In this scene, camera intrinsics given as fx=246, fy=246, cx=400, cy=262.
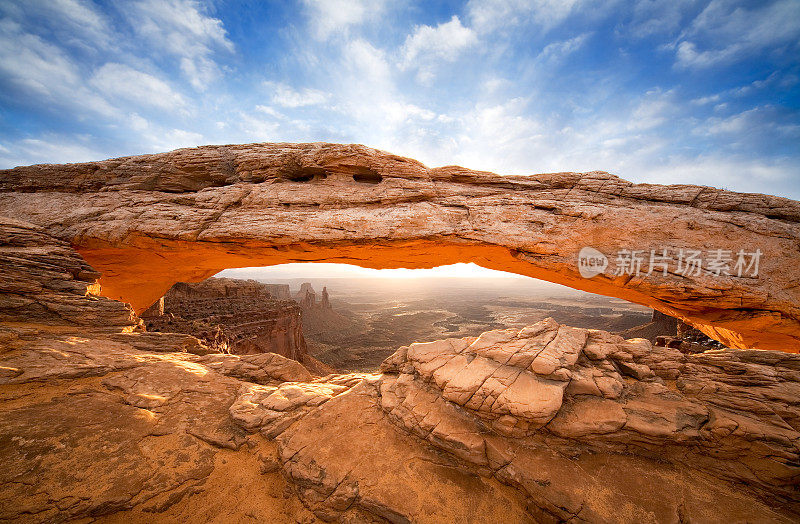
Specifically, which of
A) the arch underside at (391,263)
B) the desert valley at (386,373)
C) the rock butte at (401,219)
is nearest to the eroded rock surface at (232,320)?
the arch underside at (391,263)

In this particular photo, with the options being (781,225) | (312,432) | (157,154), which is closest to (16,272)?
(157,154)

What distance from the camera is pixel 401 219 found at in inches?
330

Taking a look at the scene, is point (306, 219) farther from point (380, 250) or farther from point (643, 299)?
point (643, 299)

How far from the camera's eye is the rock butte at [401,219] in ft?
24.1

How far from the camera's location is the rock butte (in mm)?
7348

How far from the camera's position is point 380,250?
916 centimetres

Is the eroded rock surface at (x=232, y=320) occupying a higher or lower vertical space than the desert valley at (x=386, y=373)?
lower

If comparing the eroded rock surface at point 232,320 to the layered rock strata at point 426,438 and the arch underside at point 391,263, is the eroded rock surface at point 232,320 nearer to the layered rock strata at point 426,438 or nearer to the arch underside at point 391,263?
the arch underside at point 391,263

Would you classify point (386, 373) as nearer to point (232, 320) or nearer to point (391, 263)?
point (391, 263)

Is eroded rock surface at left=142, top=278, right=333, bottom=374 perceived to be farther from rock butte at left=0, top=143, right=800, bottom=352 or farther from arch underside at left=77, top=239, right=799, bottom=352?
rock butte at left=0, top=143, right=800, bottom=352

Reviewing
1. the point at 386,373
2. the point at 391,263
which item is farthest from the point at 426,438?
the point at 391,263

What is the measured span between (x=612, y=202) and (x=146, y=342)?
15561mm

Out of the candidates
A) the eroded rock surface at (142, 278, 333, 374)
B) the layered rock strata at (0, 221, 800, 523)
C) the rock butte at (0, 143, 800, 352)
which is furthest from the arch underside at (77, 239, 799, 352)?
the eroded rock surface at (142, 278, 333, 374)

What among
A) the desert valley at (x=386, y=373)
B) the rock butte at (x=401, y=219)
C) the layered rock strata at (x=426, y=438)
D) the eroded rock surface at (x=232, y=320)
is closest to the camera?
the layered rock strata at (x=426, y=438)
